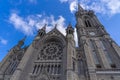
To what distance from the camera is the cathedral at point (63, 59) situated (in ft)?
57.9

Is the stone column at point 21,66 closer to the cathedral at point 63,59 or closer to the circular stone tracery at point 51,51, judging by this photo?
the cathedral at point 63,59

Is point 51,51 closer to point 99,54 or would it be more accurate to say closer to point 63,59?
point 63,59

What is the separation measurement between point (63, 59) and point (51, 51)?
3.87 m

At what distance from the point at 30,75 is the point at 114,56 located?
51.2 ft

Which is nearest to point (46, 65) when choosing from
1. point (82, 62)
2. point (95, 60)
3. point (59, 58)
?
point (59, 58)

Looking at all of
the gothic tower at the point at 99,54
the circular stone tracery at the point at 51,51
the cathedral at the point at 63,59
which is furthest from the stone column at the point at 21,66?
the gothic tower at the point at 99,54

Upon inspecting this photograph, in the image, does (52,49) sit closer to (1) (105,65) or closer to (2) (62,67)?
(2) (62,67)

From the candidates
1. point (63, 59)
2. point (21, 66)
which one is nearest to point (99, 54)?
point (63, 59)

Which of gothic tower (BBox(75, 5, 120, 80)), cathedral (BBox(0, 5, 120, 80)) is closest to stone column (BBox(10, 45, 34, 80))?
cathedral (BBox(0, 5, 120, 80))

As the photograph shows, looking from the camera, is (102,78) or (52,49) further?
(52,49)

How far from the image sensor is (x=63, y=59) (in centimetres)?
2031

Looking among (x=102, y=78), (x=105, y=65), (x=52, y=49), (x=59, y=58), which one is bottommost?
(x=102, y=78)

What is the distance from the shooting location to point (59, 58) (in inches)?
841

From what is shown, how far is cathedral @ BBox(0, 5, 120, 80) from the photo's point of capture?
17656mm
